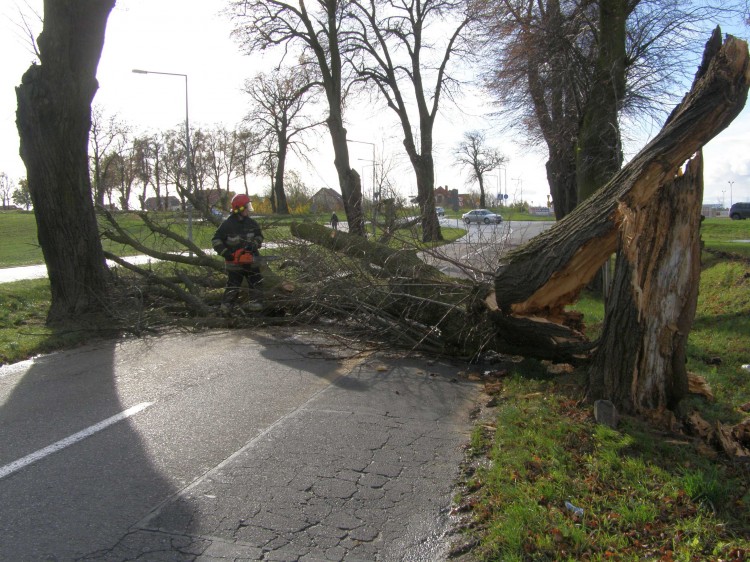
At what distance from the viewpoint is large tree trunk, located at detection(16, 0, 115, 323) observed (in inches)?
383

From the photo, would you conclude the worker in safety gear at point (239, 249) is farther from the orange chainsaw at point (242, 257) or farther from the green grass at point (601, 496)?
the green grass at point (601, 496)

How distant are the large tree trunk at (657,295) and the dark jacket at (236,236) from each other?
6.06 m

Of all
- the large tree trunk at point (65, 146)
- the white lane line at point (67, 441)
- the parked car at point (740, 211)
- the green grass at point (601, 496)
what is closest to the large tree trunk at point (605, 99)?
the green grass at point (601, 496)

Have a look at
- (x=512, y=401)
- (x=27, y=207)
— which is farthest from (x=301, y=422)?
(x=27, y=207)

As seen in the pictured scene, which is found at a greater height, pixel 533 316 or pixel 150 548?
pixel 533 316

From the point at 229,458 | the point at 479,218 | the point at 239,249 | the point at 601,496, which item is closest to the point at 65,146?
the point at 239,249

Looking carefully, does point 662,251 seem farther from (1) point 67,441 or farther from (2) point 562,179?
(2) point 562,179

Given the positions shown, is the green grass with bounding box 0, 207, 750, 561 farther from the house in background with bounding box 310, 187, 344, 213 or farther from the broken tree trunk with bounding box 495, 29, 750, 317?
the house in background with bounding box 310, 187, 344, 213

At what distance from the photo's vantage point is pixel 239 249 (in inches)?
383

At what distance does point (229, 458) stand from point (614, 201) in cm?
366

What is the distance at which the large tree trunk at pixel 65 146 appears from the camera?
9727mm

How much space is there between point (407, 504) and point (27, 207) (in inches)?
3951

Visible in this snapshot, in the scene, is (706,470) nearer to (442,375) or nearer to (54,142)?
(442,375)

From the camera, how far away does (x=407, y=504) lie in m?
3.99
